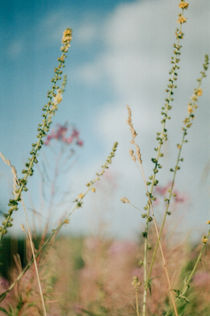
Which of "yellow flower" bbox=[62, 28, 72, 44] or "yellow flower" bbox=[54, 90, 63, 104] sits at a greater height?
"yellow flower" bbox=[62, 28, 72, 44]

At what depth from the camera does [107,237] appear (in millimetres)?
4426

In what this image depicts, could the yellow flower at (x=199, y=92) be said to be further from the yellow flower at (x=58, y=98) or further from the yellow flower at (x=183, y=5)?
the yellow flower at (x=58, y=98)

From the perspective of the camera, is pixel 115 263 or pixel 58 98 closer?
pixel 58 98

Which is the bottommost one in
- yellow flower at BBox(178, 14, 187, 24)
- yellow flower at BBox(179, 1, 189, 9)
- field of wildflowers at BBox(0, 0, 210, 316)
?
field of wildflowers at BBox(0, 0, 210, 316)

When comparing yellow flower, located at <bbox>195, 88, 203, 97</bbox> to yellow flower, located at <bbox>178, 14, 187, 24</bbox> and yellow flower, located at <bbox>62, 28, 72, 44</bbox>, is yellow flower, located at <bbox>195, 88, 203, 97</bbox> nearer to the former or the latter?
yellow flower, located at <bbox>178, 14, 187, 24</bbox>

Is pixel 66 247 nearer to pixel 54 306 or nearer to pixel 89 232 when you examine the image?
pixel 89 232

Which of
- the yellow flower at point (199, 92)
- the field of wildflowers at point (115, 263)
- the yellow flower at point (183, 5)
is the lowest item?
the field of wildflowers at point (115, 263)

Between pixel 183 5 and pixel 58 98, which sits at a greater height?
pixel 183 5

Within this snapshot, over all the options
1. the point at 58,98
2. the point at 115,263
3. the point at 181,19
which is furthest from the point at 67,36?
the point at 115,263

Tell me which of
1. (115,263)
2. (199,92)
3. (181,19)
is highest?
(181,19)

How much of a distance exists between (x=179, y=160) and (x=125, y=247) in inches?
180

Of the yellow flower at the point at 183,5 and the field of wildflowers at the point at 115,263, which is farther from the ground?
the yellow flower at the point at 183,5

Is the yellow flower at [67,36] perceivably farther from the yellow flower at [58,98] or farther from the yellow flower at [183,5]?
the yellow flower at [183,5]

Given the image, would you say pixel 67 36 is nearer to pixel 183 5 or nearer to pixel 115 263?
pixel 183 5
